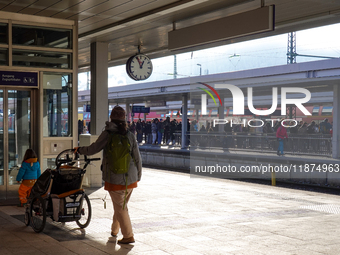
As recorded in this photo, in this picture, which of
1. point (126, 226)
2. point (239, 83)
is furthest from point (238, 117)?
point (126, 226)

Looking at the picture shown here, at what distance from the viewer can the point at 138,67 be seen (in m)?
12.1

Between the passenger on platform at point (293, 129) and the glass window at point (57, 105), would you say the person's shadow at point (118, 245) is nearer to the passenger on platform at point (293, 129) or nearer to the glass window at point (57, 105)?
the glass window at point (57, 105)

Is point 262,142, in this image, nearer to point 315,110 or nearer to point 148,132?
point 315,110

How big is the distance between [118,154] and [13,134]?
4.41m

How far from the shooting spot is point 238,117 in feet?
83.5

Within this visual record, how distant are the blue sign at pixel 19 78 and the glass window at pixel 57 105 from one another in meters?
0.24

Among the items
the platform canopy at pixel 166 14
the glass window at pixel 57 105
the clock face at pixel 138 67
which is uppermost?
the platform canopy at pixel 166 14

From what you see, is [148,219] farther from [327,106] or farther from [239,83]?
[327,106]

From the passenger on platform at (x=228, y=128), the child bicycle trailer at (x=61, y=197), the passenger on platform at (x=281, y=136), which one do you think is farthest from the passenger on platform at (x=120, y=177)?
the passenger on platform at (x=228, y=128)

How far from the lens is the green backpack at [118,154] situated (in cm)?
527

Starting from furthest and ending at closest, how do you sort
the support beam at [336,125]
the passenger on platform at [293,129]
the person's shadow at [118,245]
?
the passenger on platform at [293,129], the support beam at [336,125], the person's shadow at [118,245]

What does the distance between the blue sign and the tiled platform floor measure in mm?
2324

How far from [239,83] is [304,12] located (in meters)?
15.7

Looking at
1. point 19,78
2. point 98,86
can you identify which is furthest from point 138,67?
point 19,78
